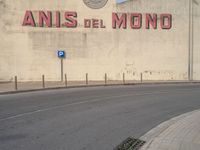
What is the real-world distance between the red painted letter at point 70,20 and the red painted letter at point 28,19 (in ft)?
8.15

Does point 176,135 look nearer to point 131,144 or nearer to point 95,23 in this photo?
point 131,144

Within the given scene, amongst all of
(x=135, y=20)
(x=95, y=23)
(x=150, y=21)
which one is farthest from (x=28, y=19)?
(x=150, y=21)

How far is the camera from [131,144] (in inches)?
365

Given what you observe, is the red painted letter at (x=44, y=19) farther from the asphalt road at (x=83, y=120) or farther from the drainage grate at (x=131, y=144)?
the drainage grate at (x=131, y=144)

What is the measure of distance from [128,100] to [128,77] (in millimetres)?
13443

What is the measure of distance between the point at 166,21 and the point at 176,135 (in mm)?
23418

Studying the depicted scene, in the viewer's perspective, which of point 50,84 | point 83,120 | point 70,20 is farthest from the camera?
point 70,20

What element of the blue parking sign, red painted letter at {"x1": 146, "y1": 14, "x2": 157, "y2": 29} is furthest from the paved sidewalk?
red painted letter at {"x1": 146, "y1": 14, "x2": 157, "y2": 29}

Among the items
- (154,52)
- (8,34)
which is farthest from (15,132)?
(154,52)

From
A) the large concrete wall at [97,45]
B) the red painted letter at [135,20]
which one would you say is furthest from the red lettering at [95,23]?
the red painted letter at [135,20]

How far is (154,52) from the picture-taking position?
31.9 meters

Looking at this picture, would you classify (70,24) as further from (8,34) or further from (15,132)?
(15,132)

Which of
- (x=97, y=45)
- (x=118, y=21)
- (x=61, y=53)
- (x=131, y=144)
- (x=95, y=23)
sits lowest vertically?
(x=131, y=144)

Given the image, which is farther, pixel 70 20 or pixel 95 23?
pixel 95 23
